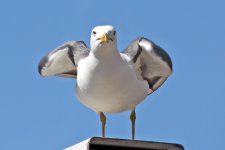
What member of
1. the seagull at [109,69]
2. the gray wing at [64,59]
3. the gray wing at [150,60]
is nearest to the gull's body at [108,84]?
the seagull at [109,69]

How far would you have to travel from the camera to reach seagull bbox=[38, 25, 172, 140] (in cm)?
777

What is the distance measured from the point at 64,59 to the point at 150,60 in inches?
43.3

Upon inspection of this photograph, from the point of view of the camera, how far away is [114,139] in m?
5.12

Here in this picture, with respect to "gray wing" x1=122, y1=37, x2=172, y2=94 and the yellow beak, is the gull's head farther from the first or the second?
"gray wing" x1=122, y1=37, x2=172, y2=94

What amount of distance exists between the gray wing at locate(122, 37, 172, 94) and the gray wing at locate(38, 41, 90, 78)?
1.86 ft

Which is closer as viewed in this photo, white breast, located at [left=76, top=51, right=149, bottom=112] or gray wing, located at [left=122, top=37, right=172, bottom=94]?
white breast, located at [left=76, top=51, right=149, bottom=112]

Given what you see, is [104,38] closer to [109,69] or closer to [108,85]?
[109,69]

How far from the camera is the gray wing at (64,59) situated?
8719mm

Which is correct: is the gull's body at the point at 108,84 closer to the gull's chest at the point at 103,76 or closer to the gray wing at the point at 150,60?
the gull's chest at the point at 103,76

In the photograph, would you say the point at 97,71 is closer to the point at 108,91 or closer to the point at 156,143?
the point at 108,91

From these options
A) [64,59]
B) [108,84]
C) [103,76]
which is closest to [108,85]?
[108,84]

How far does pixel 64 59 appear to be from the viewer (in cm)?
888

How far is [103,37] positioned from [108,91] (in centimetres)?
61

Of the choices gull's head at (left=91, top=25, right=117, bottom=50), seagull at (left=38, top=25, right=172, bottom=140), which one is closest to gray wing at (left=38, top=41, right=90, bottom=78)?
seagull at (left=38, top=25, right=172, bottom=140)
